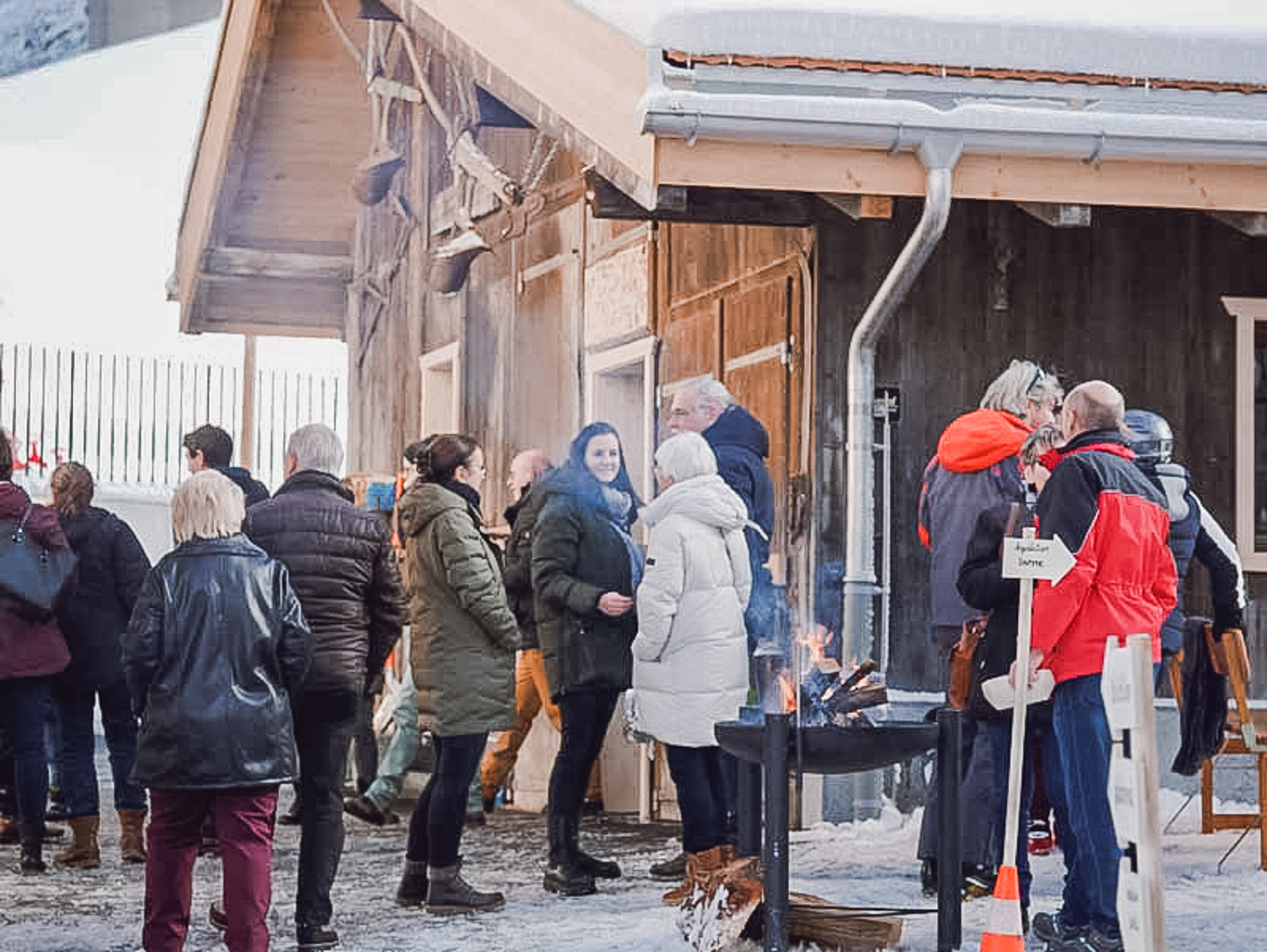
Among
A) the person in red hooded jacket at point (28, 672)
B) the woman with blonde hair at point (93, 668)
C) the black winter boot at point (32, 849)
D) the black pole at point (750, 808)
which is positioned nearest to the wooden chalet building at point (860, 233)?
the black pole at point (750, 808)

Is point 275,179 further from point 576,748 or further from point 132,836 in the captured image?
point 576,748

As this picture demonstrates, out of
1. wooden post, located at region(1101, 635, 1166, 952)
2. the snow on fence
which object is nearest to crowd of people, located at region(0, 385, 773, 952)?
wooden post, located at region(1101, 635, 1166, 952)

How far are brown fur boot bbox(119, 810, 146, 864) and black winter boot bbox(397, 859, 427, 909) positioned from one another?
67.7 inches

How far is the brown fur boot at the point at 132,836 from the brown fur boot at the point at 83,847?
0.37ft

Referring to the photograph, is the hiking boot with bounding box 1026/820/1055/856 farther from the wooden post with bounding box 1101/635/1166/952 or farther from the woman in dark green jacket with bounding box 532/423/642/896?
the wooden post with bounding box 1101/635/1166/952

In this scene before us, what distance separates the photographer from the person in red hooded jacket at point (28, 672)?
958cm

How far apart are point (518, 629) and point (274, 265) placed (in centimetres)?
1058

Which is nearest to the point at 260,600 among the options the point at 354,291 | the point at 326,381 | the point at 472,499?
the point at 472,499

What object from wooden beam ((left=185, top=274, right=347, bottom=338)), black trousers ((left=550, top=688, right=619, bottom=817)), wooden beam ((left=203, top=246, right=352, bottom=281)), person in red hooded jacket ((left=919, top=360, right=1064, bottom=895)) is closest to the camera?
person in red hooded jacket ((left=919, top=360, right=1064, bottom=895))

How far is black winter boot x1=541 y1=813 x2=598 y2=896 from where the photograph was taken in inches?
350

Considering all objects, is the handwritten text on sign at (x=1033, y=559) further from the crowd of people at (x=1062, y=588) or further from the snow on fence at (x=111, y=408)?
the snow on fence at (x=111, y=408)

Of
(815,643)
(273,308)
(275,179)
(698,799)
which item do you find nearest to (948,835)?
(815,643)

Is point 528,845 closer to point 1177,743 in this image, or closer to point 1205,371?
point 1177,743

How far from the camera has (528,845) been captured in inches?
417
